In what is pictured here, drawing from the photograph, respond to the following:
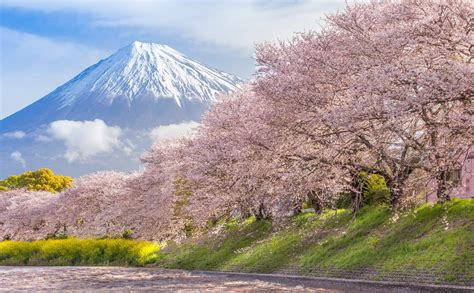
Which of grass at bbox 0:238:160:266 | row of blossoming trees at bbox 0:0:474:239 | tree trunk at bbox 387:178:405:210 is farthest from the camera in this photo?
grass at bbox 0:238:160:266

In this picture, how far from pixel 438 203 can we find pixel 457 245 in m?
4.69

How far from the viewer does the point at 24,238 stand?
62375mm

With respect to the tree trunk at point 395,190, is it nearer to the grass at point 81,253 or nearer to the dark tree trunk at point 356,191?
the dark tree trunk at point 356,191

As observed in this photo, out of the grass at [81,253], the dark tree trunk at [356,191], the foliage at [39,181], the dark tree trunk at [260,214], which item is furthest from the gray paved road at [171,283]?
the foliage at [39,181]

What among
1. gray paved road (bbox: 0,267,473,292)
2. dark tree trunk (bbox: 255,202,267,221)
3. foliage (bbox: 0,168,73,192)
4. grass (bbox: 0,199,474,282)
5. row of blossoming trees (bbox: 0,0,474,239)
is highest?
foliage (bbox: 0,168,73,192)

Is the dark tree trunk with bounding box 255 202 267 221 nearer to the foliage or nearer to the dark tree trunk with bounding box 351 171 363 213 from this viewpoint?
the dark tree trunk with bounding box 351 171 363 213

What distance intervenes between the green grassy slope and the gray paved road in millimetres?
1227

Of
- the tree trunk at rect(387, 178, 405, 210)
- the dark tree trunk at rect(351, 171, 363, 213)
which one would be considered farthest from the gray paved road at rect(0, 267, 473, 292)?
the tree trunk at rect(387, 178, 405, 210)

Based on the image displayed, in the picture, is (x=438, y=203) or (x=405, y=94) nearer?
(x=405, y=94)

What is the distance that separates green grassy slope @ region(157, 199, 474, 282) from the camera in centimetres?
Result: 1967

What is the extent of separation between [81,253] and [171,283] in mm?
18996

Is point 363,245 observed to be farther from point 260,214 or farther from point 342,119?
point 260,214

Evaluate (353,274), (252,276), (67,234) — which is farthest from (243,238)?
(67,234)

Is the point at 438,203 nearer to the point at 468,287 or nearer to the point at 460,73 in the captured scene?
the point at 468,287
